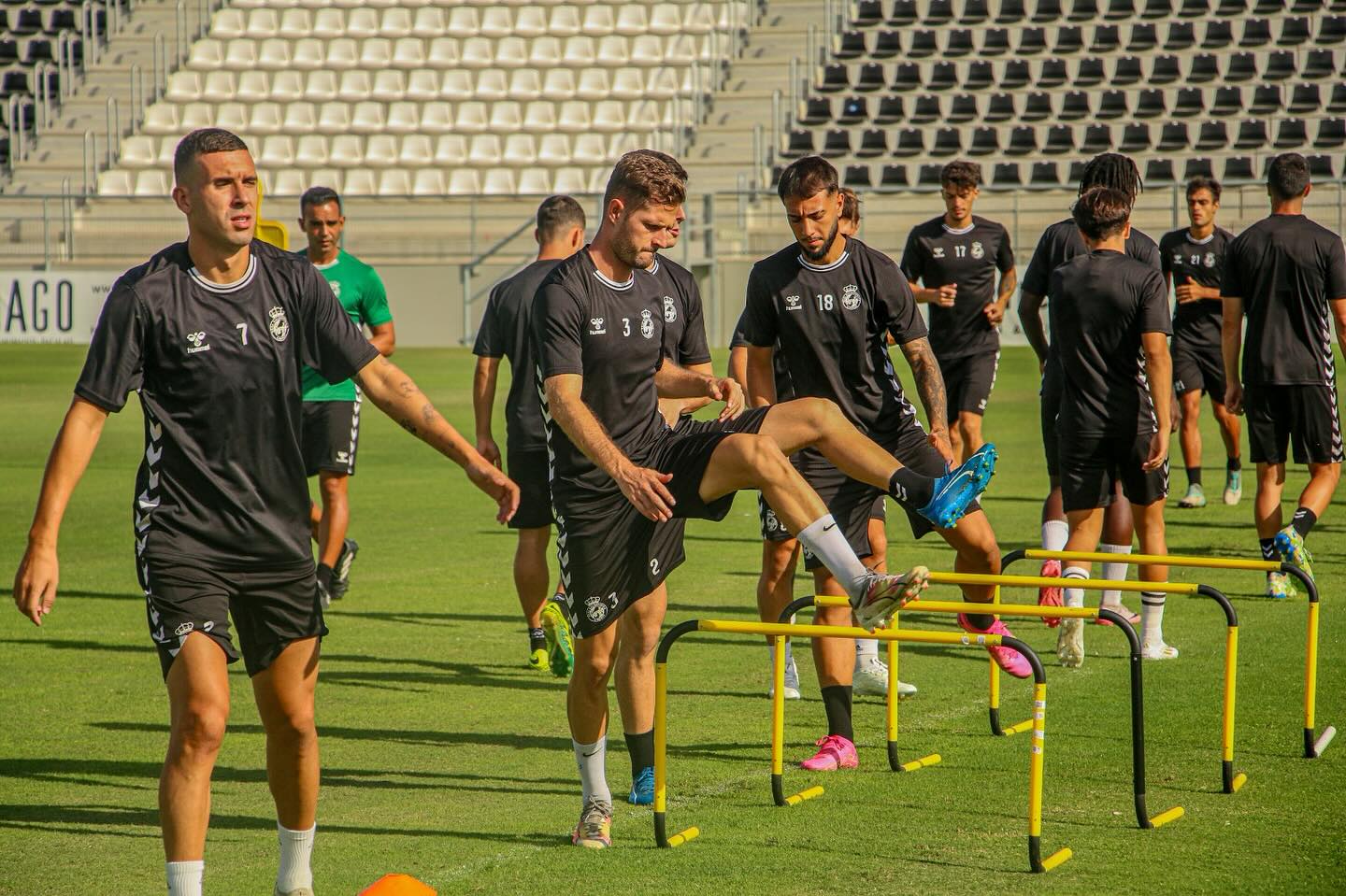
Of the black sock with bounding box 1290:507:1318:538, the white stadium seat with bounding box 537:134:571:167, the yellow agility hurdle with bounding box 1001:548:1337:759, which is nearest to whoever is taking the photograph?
the yellow agility hurdle with bounding box 1001:548:1337:759

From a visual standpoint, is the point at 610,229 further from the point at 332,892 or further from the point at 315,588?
the point at 332,892

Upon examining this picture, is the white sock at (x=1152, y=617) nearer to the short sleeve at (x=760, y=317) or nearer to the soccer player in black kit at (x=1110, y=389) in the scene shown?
the soccer player in black kit at (x=1110, y=389)

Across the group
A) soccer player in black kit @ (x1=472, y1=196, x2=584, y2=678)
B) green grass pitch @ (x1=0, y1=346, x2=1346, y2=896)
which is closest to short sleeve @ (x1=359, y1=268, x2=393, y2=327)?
soccer player in black kit @ (x1=472, y1=196, x2=584, y2=678)

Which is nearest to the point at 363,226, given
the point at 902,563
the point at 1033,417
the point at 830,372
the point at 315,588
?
the point at 1033,417

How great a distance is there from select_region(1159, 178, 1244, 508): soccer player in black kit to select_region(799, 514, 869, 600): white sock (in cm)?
837

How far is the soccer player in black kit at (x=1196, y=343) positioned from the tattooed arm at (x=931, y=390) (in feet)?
22.2

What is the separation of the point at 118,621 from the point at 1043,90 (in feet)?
85.3

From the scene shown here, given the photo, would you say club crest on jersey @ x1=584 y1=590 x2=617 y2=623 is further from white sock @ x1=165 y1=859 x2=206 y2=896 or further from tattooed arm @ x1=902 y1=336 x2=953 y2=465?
tattooed arm @ x1=902 y1=336 x2=953 y2=465

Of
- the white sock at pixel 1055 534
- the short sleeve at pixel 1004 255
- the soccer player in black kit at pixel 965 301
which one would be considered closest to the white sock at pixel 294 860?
the white sock at pixel 1055 534

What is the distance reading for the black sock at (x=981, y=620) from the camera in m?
7.30

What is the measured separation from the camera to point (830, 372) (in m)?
6.96

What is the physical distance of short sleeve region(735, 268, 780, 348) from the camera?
6.98 m

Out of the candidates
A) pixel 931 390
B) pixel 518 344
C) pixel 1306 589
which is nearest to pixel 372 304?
pixel 518 344

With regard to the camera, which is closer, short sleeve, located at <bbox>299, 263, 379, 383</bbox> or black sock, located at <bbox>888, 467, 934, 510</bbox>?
short sleeve, located at <bbox>299, 263, 379, 383</bbox>
